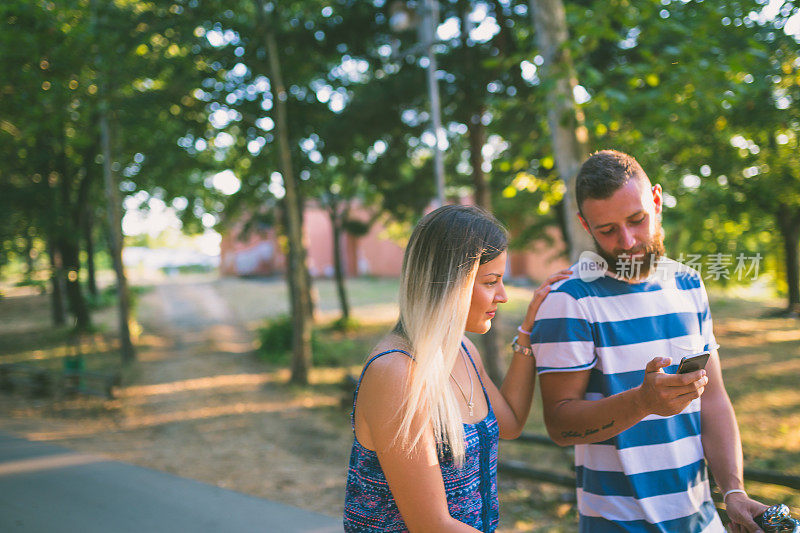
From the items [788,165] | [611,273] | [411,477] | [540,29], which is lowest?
[411,477]

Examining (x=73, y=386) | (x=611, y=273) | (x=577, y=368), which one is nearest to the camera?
(x=577, y=368)

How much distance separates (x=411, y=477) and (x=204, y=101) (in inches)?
491

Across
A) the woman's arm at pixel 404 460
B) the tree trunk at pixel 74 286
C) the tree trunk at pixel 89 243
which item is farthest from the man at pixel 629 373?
the tree trunk at pixel 89 243

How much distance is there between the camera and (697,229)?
47.6ft

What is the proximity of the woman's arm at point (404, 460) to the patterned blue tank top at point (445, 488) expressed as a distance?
8 cm

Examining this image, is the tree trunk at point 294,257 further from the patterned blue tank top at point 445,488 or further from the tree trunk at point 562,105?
the patterned blue tank top at point 445,488

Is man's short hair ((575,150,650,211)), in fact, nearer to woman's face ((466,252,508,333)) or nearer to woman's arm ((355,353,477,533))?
woman's face ((466,252,508,333))

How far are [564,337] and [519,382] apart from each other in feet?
1.00

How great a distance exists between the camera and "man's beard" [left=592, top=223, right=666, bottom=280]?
1961mm

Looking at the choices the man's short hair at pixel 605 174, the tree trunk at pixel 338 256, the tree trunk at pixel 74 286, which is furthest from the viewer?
the tree trunk at pixel 338 256

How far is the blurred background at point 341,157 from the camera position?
18.8 ft

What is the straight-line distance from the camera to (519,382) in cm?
207

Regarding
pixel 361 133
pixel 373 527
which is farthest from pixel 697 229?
pixel 373 527

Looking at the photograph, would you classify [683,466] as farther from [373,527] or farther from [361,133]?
[361,133]
